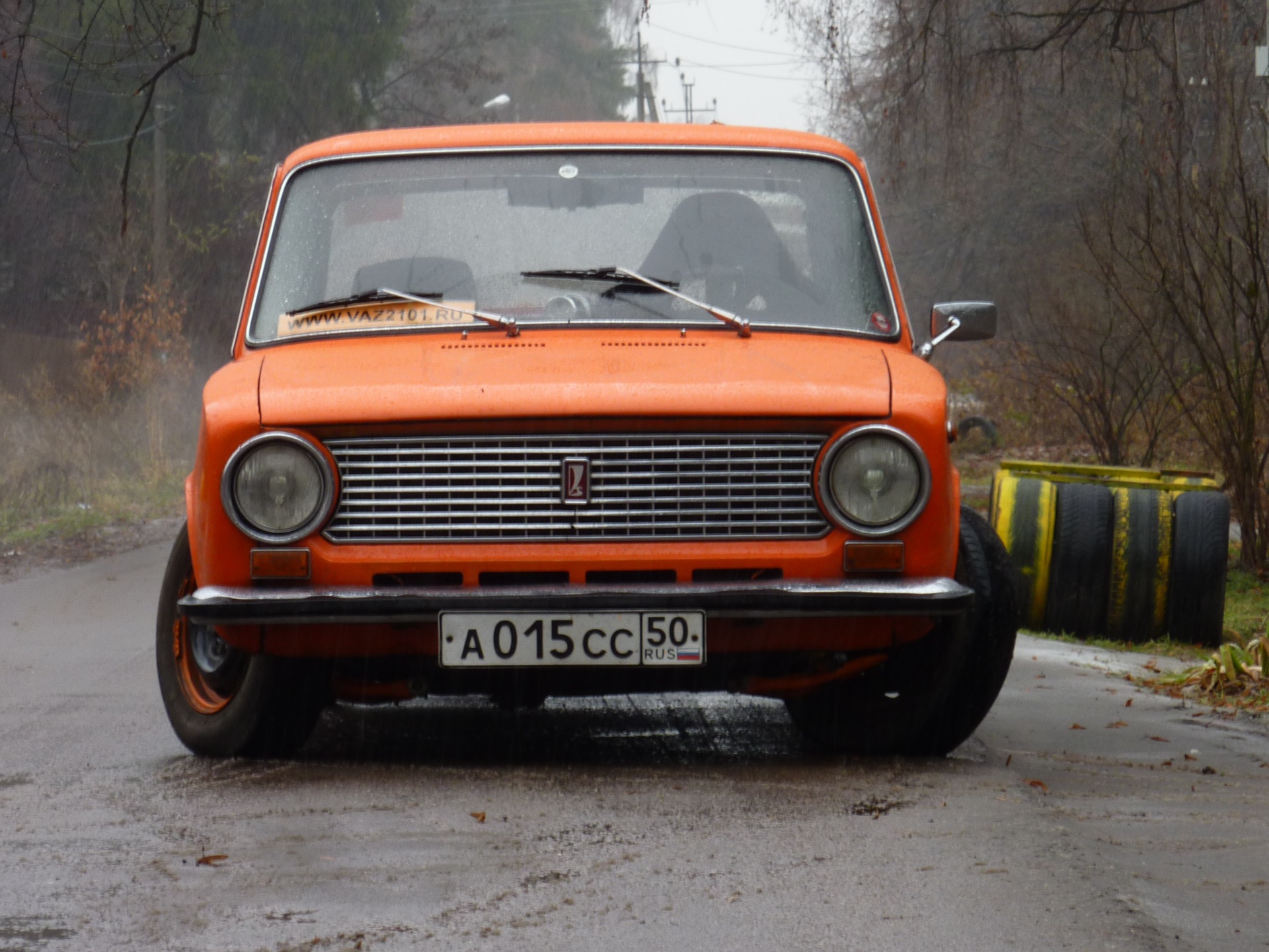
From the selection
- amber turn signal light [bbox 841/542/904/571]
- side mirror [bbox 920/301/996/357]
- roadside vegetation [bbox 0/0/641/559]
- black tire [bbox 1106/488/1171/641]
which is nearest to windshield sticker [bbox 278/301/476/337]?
amber turn signal light [bbox 841/542/904/571]

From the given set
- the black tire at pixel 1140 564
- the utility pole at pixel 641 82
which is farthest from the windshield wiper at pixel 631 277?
the utility pole at pixel 641 82

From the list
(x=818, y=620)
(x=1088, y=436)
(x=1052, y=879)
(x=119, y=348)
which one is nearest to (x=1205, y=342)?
(x=1088, y=436)

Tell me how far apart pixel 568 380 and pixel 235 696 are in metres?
1.34

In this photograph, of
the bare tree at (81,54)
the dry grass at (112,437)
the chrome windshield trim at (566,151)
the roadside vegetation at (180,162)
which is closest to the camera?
the chrome windshield trim at (566,151)

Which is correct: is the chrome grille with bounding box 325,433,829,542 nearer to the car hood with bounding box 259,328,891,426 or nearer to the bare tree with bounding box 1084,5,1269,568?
the car hood with bounding box 259,328,891,426

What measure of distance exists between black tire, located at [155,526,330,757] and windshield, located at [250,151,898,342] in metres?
0.91

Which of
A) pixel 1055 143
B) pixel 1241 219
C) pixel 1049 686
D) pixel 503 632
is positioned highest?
pixel 1055 143

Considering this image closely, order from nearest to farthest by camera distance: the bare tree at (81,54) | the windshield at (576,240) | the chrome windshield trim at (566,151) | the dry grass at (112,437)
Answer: the windshield at (576,240)
the chrome windshield trim at (566,151)
the bare tree at (81,54)
the dry grass at (112,437)

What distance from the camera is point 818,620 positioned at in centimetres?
462

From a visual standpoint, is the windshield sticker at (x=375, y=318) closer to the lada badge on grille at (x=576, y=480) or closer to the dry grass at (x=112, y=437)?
the lada badge on grille at (x=576, y=480)

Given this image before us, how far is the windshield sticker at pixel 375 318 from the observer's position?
17.3ft

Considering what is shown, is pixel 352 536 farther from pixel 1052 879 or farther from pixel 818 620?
pixel 1052 879

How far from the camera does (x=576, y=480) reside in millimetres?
4578

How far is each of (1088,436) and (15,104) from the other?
11031 millimetres
